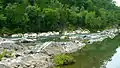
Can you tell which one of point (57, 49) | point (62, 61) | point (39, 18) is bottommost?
point (62, 61)

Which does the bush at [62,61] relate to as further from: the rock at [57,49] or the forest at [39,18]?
the forest at [39,18]

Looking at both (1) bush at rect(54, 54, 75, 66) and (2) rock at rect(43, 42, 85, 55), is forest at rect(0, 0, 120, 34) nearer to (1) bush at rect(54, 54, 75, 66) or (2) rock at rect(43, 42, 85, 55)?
(2) rock at rect(43, 42, 85, 55)

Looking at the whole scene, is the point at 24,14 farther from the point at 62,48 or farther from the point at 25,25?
the point at 62,48

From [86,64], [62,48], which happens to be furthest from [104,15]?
[86,64]

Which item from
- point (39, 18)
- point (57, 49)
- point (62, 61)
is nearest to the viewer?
point (62, 61)

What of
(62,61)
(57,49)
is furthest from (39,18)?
(62,61)

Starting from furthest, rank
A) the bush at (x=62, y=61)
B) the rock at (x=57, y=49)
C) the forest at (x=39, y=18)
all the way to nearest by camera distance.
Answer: the forest at (x=39, y=18)
the rock at (x=57, y=49)
the bush at (x=62, y=61)

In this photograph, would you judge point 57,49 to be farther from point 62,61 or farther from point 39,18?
point 39,18

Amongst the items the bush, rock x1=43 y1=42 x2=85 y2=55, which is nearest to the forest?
rock x1=43 y1=42 x2=85 y2=55

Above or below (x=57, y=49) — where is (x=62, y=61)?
below

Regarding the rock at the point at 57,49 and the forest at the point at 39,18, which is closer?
the rock at the point at 57,49

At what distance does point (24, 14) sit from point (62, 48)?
54.0m

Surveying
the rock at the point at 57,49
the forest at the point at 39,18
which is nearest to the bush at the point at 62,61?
the rock at the point at 57,49

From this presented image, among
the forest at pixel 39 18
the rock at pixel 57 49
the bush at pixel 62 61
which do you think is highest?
the forest at pixel 39 18
